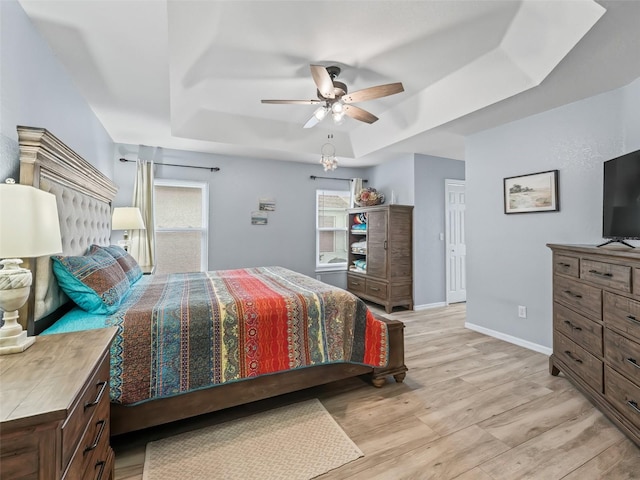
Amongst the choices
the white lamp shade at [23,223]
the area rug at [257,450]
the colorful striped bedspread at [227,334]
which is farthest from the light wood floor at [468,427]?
the white lamp shade at [23,223]

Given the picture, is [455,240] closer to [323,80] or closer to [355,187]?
[355,187]

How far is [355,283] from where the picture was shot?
5.24 meters

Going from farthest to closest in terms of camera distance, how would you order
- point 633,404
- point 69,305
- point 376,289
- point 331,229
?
point 331,229 → point 376,289 → point 69,305 → point 633,404

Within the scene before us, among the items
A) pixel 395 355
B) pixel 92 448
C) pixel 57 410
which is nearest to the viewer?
pixel 57 410

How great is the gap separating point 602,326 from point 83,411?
2818 mm

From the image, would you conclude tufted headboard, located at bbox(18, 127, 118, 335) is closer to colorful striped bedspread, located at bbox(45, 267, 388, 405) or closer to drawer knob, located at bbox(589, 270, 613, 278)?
colorful striped bedspread, located at bbox(45, 267, 388, 405)

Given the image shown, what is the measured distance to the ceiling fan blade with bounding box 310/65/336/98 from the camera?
220cm

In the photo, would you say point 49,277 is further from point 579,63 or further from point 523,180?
point 523,180

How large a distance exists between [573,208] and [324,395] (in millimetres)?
2830

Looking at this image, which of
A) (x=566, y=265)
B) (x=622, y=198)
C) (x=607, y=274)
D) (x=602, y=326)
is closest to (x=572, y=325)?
(x=602, y=326)

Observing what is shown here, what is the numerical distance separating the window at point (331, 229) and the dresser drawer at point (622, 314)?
3.91m

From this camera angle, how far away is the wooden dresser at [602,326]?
67.7 inches

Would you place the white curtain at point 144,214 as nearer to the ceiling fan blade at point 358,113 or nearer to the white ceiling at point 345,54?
the white ceiling at point 345,54

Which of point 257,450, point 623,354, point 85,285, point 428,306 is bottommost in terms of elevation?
point 257,450
